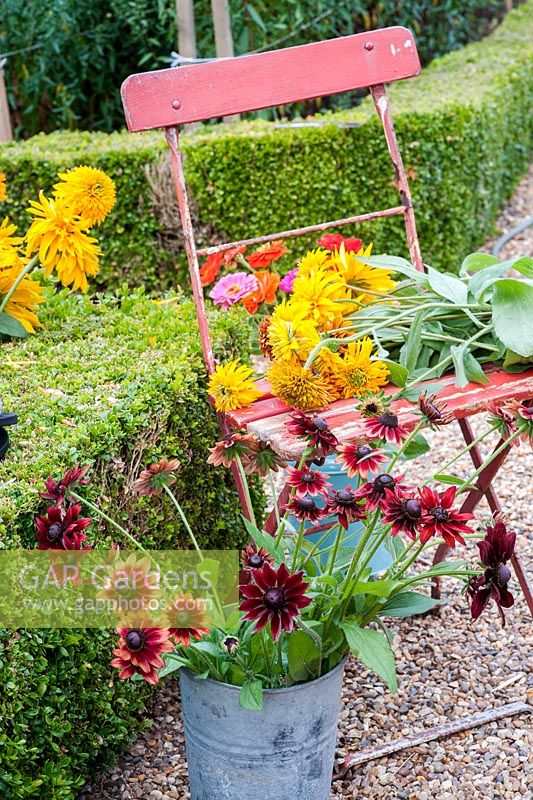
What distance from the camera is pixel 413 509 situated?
1.39 meters

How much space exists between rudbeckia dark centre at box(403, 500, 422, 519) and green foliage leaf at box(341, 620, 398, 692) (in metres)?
0.28

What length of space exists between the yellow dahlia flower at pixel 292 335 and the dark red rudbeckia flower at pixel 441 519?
19.1 inches

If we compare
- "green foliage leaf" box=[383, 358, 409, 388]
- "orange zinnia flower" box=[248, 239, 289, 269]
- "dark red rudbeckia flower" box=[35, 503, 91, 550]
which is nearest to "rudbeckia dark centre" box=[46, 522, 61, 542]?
"dark red rudbeckia flower" box=[35, 503, 91, 550]

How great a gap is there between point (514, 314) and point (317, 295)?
0.39 m

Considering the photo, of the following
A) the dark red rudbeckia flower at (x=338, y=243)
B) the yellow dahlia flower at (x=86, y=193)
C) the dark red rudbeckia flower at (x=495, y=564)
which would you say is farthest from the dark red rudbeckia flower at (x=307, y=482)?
A: the yellow dahlia flower at (x=86, y=193)

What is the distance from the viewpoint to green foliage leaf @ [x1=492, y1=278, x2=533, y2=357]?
1.92 meters

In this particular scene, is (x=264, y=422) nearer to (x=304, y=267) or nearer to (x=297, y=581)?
(x=304, y=267)

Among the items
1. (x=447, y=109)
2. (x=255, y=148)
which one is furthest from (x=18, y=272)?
(x=447, y=109)

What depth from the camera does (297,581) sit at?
1415 millimetres

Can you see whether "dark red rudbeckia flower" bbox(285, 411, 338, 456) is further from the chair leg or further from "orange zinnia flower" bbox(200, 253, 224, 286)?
"orange zinnia flower" bbox(200, 253, 224, 286)

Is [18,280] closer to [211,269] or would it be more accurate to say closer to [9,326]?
[9,326]

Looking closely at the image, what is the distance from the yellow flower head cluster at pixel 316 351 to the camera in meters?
1.84

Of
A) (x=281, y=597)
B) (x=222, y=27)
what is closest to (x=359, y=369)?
(x=281, y=597)

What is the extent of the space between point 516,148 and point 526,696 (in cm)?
519
